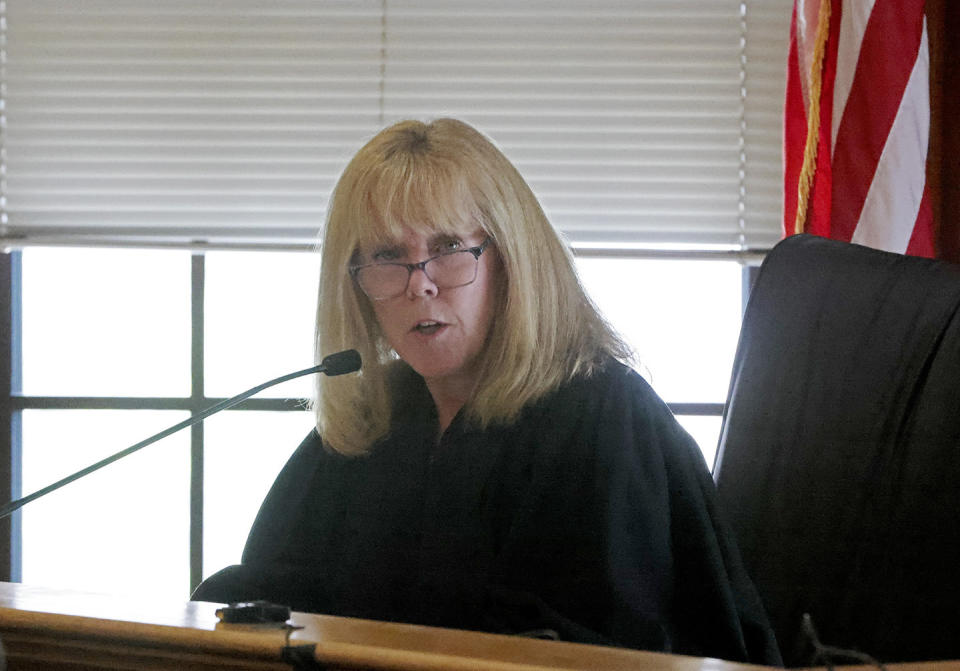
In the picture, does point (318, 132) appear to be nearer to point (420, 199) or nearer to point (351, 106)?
point (351, 106)

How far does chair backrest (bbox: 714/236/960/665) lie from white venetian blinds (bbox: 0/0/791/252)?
86 cm

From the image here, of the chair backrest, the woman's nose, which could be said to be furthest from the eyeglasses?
the chair backrest

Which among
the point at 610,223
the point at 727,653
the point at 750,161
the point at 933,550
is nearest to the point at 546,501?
the point at 727,653

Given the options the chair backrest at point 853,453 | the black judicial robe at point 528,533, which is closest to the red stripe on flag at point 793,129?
the chair backrest at point 853,453

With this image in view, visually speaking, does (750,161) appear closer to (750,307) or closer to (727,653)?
(750,307)

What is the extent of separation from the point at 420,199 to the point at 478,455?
1.21ft

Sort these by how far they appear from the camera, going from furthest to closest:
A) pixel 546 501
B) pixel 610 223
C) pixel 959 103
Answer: pixel 610 223
pixel 959 103
pixel 546 501

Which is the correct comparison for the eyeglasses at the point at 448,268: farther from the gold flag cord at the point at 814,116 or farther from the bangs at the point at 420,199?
the gold flag cord at the point at 814,116

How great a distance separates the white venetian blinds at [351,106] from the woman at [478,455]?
739 millimetres

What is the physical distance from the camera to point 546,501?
1247mm

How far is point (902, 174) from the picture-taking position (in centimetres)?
188

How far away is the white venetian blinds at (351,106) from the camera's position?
7.29 ft

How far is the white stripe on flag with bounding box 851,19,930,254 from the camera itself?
6.14 feet

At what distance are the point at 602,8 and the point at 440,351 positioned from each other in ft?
3.77
